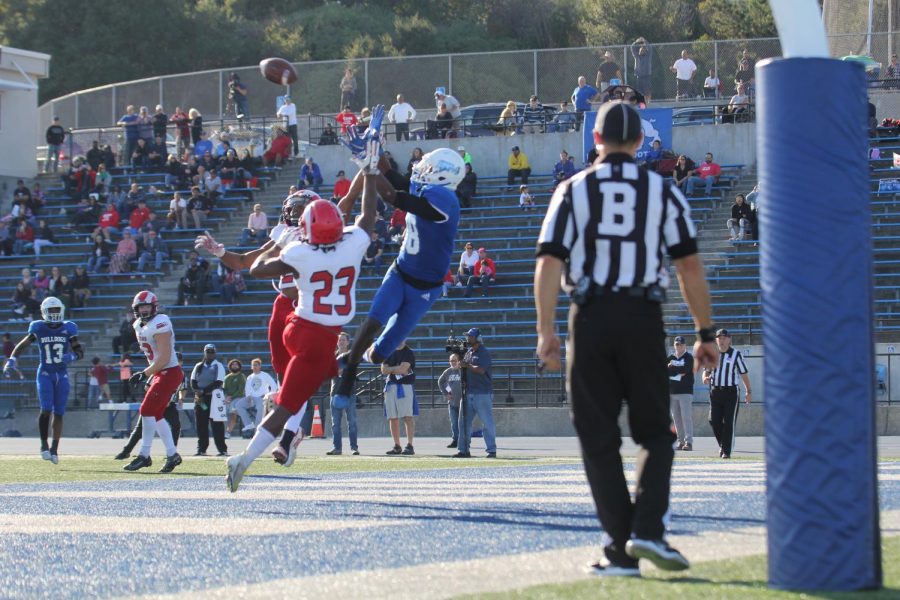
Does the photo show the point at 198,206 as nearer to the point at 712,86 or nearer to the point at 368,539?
the point at 712,86

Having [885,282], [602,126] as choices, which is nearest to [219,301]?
[885,282]

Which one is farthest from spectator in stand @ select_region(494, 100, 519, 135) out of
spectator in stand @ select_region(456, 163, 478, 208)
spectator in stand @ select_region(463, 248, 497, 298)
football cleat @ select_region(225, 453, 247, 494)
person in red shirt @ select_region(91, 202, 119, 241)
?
football cleat @ select_region(225, 453, 247, 494)

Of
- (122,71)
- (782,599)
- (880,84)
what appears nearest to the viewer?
(782,599)

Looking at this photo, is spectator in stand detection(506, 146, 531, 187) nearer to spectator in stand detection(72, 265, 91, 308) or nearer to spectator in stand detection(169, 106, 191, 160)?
spectator in stand detection(169, 106, 191, 160)

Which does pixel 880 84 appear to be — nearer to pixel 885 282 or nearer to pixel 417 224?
pixel 885 282

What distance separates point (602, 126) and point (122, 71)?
5745 cm

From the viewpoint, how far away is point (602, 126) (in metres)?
5.70

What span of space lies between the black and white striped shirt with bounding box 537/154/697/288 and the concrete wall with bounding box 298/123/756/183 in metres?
26.5

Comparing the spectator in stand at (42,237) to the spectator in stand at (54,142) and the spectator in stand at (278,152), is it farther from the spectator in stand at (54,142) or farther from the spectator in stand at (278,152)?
the spectator in stand at (278,152)

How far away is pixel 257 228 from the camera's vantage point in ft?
102

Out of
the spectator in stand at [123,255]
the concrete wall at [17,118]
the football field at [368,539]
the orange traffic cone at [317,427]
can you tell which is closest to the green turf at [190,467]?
the football field at [368,539]

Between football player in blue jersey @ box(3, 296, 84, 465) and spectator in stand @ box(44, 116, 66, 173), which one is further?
spectator in stand @ box(44, 116, 66, 173)

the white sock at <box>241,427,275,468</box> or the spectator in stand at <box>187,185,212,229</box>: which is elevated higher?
the spectator in stand at <box>187,185,212,229</box>

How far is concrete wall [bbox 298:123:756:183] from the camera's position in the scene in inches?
1248
